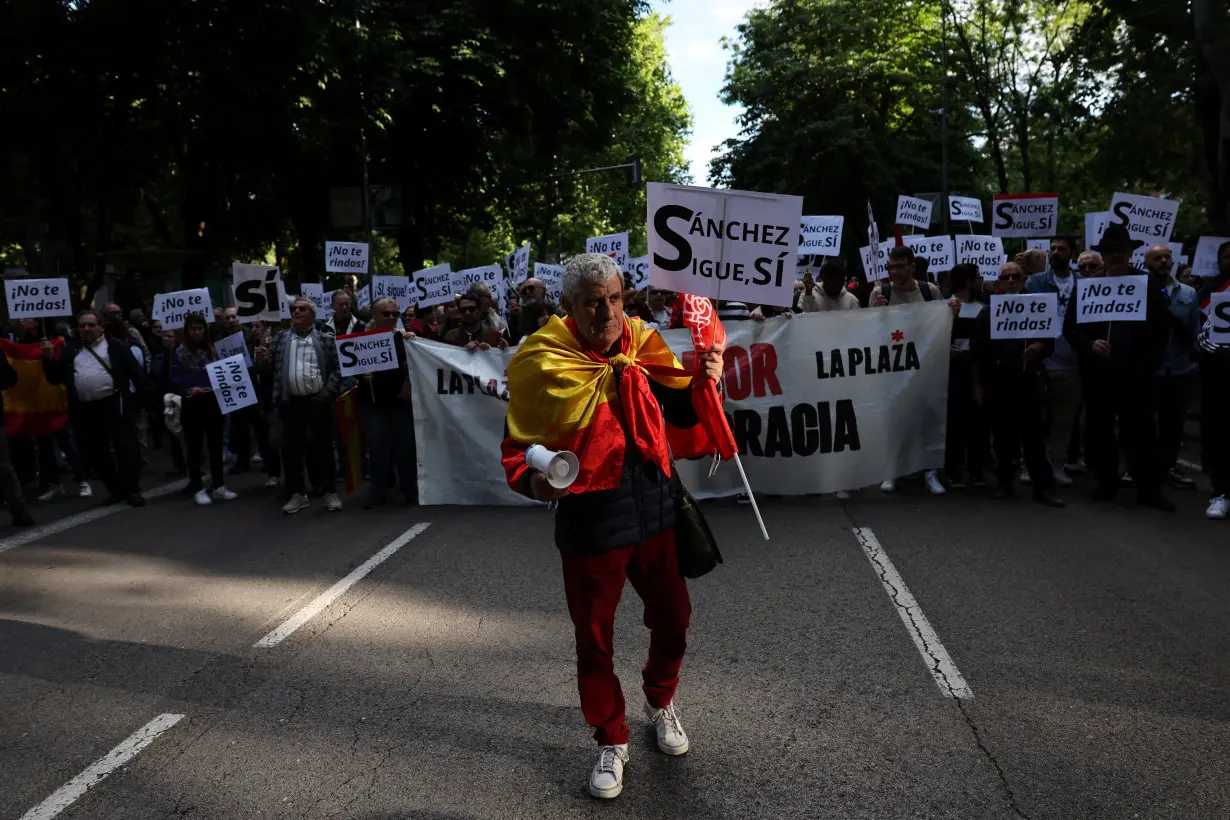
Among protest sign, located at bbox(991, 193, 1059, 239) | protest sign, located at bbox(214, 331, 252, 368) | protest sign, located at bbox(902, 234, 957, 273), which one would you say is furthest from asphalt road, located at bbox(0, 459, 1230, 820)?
protest sign, located at bbox(991, 193, 1059, 239)

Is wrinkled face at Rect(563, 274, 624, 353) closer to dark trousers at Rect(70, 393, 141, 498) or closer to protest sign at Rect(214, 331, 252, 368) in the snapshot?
protest sign at Rect(214, 331, 252, 368)

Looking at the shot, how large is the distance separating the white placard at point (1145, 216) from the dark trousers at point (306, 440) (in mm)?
8249

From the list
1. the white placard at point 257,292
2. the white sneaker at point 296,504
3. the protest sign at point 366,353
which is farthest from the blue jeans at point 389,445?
the white placard at point 257,292

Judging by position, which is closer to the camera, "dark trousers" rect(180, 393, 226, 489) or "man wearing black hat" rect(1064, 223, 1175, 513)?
"man wearing black hat" rect(1064, 223, 1175, 513)

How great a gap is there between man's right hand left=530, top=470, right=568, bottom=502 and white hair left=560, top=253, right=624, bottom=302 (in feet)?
Result: 2.17

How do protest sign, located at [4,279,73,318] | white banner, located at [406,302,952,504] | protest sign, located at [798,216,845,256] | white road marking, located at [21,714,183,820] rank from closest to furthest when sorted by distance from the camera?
white road marking, located at [21,714,183,820] → white banner, located at [406,302,952,504] → protest sign, located at [4,279,73,318] → protest sign, located at [798,216,845,256]

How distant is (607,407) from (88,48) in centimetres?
1885

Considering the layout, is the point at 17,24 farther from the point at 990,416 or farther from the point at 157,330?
the point at 990,416

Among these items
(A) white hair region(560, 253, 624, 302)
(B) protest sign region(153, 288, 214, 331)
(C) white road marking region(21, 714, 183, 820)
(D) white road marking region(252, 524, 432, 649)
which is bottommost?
(D) white road marking region(252, 524, 432, 649)

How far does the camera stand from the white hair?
408 cm

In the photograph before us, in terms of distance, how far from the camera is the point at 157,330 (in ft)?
50.5

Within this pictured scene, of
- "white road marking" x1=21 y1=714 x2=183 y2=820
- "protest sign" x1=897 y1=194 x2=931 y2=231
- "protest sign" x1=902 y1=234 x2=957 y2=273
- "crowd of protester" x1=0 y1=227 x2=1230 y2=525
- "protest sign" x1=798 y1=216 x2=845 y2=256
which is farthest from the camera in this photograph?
"protest sign" x1=897 y1=194 x2=931 y2=231

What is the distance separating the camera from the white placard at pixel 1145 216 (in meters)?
12.2

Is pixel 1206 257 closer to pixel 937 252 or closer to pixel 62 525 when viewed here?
pixel 937 252
